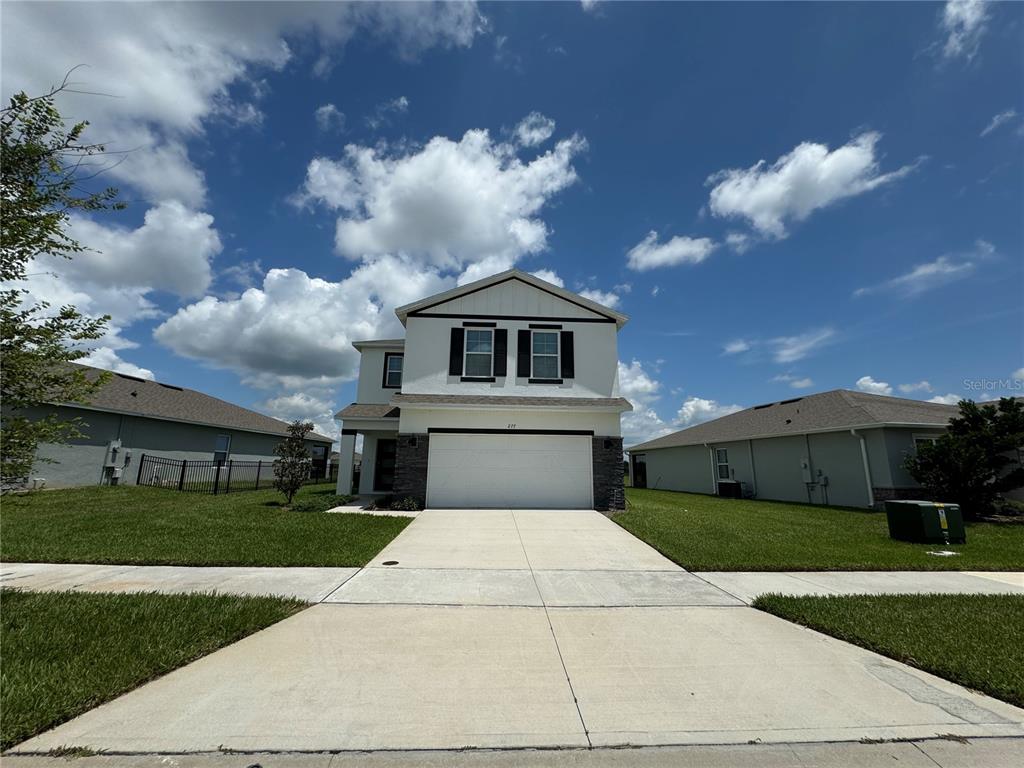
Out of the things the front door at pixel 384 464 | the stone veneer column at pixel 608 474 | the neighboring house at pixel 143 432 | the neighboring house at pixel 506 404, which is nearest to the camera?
the stone veneer column at pixel 608 474

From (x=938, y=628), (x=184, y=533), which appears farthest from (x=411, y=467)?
(x=938, y=628)

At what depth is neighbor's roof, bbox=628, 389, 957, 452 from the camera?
16.5m

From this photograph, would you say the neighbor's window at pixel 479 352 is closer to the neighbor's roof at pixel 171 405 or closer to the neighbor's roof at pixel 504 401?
the neighbor's roof at pixel 504 401

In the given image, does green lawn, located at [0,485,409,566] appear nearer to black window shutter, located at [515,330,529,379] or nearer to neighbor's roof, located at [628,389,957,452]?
black window shutter, located at [515,330,529,379]

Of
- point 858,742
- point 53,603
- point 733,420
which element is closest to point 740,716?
point 858,742

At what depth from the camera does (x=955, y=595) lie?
6.10 metres

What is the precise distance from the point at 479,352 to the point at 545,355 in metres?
2.27

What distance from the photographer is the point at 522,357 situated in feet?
50.0

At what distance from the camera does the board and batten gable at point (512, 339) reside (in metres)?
15.0

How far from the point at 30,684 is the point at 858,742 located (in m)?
5.87

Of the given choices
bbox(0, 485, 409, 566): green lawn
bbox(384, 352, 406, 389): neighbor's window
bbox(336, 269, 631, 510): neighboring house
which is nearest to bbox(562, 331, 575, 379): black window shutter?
bbox(336, 269, 631, 510): neighboring house

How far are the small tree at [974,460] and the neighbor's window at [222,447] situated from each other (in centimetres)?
2949

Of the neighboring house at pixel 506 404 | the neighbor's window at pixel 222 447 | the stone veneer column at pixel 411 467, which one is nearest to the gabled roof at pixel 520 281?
the neighboring house at pixel 506 404

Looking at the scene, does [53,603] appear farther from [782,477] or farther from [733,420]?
[733,420]
